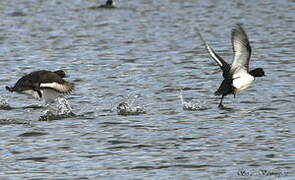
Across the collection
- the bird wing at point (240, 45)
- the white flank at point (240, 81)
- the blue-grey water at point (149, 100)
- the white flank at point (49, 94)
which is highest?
the bird wing at point (240, 45)

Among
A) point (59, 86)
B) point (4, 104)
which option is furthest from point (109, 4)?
point (59, 86)

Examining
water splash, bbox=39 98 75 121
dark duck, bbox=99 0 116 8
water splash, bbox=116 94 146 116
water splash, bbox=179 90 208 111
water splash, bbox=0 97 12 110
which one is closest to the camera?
water splash, bbox=39 98 75 121

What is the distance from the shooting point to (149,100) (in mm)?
16922

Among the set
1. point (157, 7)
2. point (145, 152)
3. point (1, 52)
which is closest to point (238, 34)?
point (145, 152)

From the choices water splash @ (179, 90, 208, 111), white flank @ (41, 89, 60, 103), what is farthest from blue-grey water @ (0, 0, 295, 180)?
white flank @ (41, 89, 60, 103)

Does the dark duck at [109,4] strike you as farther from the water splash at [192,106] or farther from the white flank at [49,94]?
the white flank at [49,94]

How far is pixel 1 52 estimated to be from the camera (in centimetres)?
2497

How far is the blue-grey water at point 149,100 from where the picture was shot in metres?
11.5

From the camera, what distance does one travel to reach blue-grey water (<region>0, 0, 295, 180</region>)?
37.6 ft

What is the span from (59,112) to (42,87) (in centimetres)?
53

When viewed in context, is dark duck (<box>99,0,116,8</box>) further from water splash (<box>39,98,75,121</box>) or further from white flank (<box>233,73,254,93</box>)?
white flank (<box>233,73,254,93</box>)

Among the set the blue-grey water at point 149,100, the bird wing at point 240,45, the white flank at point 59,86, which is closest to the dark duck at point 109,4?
the blue-grey water at point 149,100

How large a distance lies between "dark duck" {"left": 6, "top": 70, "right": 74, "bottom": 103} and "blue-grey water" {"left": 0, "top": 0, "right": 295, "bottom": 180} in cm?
45

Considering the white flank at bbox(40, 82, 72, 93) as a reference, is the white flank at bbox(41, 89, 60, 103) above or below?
below
